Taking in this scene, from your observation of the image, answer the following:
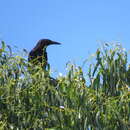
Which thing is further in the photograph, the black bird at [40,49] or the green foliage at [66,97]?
the black bird at [40,49]

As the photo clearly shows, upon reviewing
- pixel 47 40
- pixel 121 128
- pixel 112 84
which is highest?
pixel 47 40

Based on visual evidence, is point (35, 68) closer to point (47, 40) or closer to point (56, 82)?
point (56, 82)

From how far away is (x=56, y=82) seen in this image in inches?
313

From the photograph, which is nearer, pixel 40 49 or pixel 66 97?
pixel 66 97

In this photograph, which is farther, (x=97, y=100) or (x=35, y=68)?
(x=35, y=68)

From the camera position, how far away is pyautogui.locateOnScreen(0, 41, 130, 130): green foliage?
7.33 metres

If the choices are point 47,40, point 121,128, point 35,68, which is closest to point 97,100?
point 121,128

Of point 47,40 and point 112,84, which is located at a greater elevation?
point 47,40

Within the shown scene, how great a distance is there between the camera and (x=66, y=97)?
7629 millimetres

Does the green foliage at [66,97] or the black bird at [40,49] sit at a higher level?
the black bird at [40,49]

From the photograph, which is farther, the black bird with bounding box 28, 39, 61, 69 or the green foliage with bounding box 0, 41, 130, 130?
the black bird with bounding box 28, 39, 61, 69

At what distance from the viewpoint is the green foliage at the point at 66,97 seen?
24.0ft

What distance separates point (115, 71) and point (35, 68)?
890 mm

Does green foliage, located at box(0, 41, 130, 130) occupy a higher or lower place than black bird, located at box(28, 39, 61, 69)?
lower
